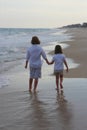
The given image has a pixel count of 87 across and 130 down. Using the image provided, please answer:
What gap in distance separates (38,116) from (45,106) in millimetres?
859

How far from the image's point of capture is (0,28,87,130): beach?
21.9 ft

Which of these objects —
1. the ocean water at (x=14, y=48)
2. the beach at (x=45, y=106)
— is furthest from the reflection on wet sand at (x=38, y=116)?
the ocean water at (x=14, y=48)

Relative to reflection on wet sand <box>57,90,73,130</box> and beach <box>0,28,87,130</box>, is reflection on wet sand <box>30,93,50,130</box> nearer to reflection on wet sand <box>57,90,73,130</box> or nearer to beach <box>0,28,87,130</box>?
beach <box>0,28,87,130</box>

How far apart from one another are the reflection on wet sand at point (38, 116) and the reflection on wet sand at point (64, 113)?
0.85 ft

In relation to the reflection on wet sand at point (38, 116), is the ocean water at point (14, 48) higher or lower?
lower

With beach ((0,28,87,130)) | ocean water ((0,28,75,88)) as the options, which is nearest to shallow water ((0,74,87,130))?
beach ((0,28,87,130))

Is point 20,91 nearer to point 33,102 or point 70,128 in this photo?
point 33,102

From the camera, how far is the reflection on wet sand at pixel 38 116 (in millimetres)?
6570

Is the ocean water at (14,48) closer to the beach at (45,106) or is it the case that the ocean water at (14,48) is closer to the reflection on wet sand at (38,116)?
the beach at (45,106)

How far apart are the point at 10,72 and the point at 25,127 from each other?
25.1 ft

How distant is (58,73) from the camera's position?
10.2 m

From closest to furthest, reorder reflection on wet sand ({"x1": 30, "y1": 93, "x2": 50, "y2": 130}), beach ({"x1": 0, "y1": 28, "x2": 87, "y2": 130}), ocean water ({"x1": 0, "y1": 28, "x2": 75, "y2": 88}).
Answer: reflection on wet sand ({"x1": 30, "y1": 93, "x2": 50, "y2": 130}) < beach ({"x1": 0, "y1": 28, "x2": 87, "y2": 130}) < ocean water ({"x1": 0, "y1": 28, "x2": 75, "y2": 88})

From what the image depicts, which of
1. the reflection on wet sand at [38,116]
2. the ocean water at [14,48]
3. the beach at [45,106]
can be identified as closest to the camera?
the reflection on wet sand at [38,116]

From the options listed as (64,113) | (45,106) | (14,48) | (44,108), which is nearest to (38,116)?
(64,113)
